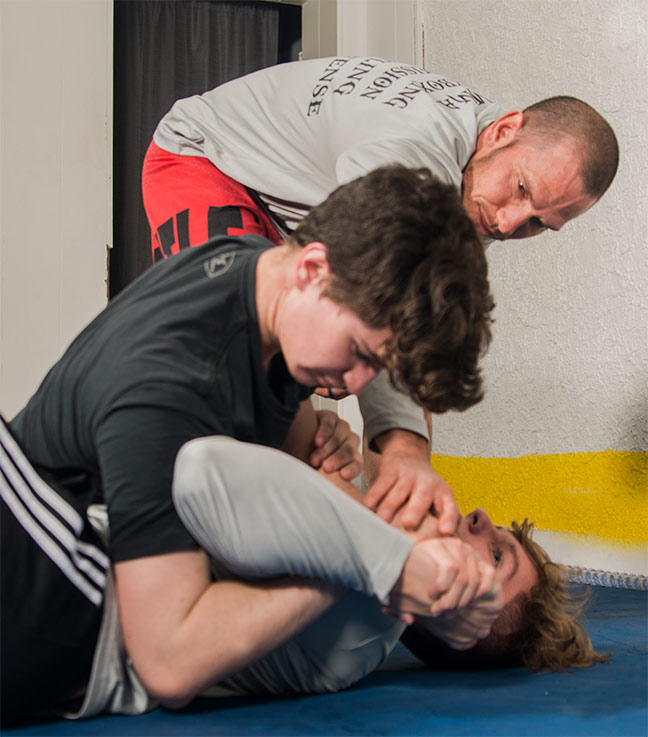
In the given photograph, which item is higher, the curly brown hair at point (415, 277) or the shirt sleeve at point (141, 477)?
the curly brown hair at point (415, 277)

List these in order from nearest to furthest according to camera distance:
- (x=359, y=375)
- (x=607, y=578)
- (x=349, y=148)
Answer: (x=359, y=375)
(x=349, y=148)
(x=607, y=578)

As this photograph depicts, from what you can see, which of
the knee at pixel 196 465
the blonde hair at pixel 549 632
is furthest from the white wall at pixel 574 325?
the knee at pixel 196 465

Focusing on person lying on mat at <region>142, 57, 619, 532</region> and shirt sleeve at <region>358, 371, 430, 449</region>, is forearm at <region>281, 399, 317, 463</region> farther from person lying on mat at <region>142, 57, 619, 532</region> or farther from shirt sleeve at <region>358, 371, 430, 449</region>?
person lying on mat at <region>142, 57, 619, 532</region>

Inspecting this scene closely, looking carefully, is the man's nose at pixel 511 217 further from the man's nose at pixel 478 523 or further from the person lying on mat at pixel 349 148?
the man's nose at pixel 478 523

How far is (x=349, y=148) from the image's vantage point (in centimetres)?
138

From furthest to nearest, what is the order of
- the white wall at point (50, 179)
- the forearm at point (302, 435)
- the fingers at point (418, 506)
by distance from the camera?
the white wall at point (50, 179) < the forearm at point (302, 435) < the fingers at point (418, 506)

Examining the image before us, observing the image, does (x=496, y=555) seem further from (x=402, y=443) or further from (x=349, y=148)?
(x=349, y=148)

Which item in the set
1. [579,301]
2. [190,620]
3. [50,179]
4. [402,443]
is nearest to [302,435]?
[402,443]

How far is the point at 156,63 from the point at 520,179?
6.65 feet

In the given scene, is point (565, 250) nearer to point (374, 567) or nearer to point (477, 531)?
point (477, 531)

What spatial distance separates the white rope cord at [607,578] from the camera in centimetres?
198

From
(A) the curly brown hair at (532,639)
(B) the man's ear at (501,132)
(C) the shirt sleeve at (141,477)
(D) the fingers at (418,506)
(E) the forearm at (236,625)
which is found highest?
(B) the man's ear at (501,132)

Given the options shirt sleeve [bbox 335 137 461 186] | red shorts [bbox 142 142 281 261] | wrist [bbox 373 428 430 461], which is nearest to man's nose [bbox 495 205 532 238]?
shirt sleeve [bbox 335 137 461 186]

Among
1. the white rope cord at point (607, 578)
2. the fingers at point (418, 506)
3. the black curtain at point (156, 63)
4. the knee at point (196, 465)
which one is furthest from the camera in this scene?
the black curtain at point (156, 63)
